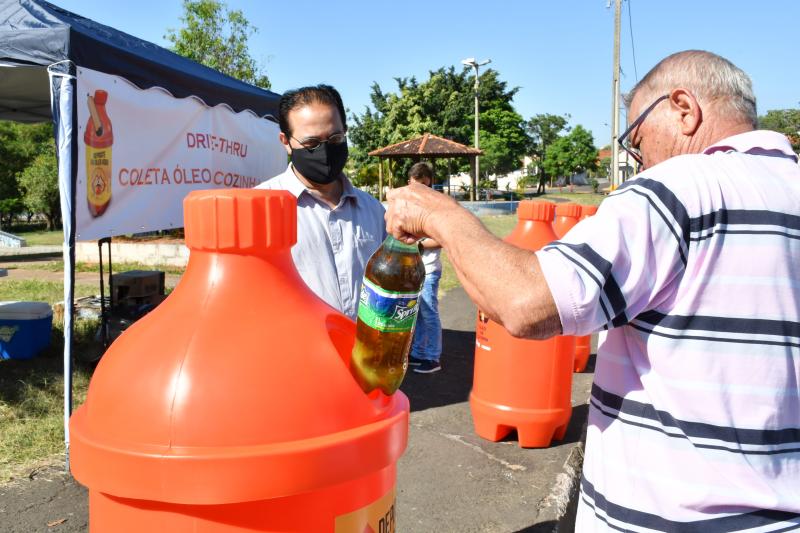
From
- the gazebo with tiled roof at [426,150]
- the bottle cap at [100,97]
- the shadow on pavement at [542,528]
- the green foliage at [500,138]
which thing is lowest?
the shadow on pavement at [542,528]

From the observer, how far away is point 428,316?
574cm

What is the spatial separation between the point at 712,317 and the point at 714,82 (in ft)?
1.89

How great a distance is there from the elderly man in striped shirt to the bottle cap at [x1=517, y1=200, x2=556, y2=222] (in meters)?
2.90

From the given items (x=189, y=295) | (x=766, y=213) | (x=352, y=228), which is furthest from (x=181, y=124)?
(x=766, y=213)

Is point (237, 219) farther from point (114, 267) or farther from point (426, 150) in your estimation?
point (426, 150)

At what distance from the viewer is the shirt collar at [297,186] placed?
268cm

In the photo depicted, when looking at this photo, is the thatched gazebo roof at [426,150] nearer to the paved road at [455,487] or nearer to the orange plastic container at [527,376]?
the orange plastic container at [527,376]

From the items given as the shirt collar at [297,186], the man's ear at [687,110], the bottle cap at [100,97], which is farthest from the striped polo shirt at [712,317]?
the bottle cap at [100,97]

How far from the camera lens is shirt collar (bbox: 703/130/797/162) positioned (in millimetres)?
1383

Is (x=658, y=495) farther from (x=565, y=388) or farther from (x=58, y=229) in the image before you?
(x=58, y=229)

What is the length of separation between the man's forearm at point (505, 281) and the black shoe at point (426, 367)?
4736 millimetres

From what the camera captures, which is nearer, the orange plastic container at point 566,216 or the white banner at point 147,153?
the white banner at point 147,153

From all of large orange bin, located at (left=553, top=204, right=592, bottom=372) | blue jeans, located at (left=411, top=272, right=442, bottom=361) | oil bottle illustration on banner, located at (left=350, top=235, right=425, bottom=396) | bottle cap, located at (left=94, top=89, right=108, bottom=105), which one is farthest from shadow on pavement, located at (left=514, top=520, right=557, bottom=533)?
bottle cap, located at (left=94, top=89, right=108, bottom=105)

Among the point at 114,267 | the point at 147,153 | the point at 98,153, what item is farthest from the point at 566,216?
the point at 114,267
